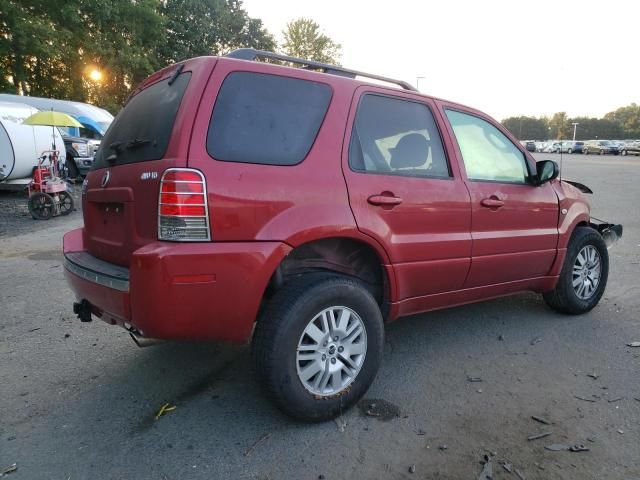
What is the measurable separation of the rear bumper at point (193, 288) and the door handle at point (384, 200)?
658 mm

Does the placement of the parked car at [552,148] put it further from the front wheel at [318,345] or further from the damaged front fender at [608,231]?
Answer: the front wheel at [318,345]

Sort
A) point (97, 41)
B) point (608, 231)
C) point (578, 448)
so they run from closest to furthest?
point (578, 448)
point (608, 231)
point (97, 41)

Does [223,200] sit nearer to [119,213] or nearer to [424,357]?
[119,213]

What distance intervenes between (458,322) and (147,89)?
123 inches

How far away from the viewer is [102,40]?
28141 millimetres

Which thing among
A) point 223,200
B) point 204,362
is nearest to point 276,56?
point 223,200

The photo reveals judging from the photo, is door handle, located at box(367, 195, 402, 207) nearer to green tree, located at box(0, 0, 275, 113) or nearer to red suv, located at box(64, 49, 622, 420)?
red suv, located at box(64, 49, 622, 420)

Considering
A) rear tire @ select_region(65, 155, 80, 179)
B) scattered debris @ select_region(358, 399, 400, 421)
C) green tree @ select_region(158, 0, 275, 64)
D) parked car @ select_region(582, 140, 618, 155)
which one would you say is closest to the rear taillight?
scattered debris @ select_region(358, 399, 400, 421)

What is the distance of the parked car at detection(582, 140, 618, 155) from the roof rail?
52.3m

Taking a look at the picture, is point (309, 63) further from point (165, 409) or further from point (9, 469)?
point (9, 469)

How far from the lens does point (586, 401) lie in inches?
114

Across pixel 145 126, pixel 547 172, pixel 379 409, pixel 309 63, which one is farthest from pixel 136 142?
pixel 547 172

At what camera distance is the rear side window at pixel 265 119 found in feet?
8.02

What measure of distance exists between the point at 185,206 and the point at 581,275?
367cm
